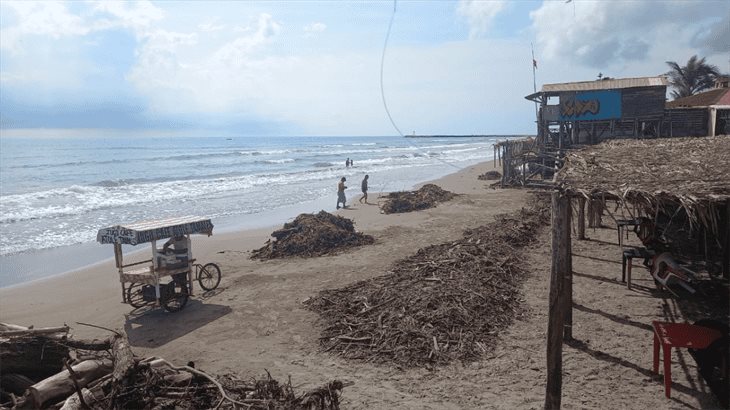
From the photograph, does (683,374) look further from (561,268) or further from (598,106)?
(598,106)

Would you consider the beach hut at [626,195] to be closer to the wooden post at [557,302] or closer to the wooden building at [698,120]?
the wooden post at [557,302]

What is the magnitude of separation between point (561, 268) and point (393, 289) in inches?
163

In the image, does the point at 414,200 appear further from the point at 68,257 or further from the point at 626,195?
the point at 626,195

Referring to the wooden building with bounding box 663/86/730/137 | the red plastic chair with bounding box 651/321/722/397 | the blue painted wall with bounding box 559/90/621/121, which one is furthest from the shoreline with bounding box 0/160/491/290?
the wooden building with bounding box 663/86/730/137

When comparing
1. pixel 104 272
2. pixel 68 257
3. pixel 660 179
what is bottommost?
pixel 104 272

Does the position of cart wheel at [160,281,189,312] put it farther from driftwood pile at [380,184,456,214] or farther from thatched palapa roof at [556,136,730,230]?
driftwood pile at [380,184,456,214]

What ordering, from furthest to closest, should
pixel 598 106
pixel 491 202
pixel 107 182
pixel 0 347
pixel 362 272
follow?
pixel 107 182
pixel 598 106
pixel 491 202
pixel 362 272
pixel 0 347

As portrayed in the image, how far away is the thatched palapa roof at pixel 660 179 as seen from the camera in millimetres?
5699

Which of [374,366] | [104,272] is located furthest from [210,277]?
[374,366]

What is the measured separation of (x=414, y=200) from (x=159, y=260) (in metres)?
15.8

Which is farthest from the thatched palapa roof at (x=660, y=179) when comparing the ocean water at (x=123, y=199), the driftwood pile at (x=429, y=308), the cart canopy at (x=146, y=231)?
the ocean water at (x=123, y=199)

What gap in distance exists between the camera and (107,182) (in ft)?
128

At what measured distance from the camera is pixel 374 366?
24.2ft

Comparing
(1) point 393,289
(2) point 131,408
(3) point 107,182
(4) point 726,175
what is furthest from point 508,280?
(3) point 107,182
